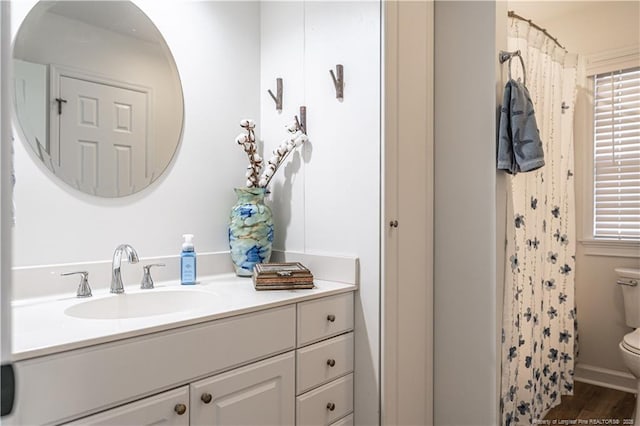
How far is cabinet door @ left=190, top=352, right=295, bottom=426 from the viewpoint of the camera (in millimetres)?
1164

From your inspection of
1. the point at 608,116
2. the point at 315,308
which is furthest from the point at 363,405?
the point at 608,116

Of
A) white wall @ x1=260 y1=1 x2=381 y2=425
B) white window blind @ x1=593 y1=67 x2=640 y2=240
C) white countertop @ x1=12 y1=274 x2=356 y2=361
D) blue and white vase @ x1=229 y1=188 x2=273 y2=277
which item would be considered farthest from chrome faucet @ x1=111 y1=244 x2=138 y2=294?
white window blind @ x1=593 y1=67 x2=640 y2=240

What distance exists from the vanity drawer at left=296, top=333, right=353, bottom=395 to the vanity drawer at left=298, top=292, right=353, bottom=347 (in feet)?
0.10

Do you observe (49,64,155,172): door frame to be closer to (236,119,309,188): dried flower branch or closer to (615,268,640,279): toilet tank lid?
(236,119,309,188): dried flower branch

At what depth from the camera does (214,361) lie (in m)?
1.19

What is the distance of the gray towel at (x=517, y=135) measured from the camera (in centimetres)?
163

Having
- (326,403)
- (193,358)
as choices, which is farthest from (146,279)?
(326,403)

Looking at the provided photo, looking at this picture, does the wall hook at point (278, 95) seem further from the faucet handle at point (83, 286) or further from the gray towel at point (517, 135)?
the faucet handle at point (83, 286)

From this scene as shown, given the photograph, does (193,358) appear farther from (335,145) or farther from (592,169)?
(592,169)

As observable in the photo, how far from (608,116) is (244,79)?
222 centimetres

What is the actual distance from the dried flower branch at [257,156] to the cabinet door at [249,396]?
0.78 meters

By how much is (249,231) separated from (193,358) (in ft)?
2.32

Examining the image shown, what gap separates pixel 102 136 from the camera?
1.53 metres

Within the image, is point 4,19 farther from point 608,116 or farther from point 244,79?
point 608,116
